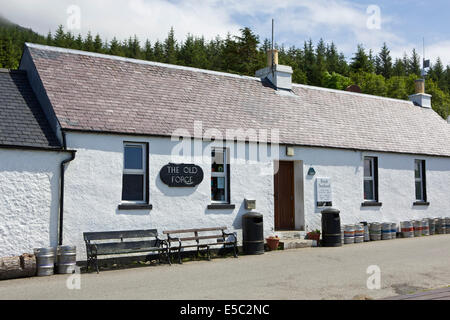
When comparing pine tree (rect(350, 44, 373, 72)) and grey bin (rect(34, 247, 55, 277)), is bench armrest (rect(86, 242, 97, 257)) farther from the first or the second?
pine tree (rect(350, 44, 373, 72))

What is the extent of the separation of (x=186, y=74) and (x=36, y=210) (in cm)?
717

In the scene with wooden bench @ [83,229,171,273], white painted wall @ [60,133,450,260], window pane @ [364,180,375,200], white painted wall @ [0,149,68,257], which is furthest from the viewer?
window pane @ [364,180,375,200]

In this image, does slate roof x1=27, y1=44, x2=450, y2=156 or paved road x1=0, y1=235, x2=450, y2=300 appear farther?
slate roof x1=27, y1=44, x2=450, y2=156

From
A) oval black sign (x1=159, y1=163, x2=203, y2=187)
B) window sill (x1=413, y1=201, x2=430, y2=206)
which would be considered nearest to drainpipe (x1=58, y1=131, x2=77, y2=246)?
oval black sign (x1=159, y1=163, x2=203, y2=187)

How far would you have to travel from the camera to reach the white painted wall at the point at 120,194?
1059 centimetres

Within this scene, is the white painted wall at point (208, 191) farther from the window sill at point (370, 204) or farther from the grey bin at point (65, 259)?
the grey bin at point (65, 259)

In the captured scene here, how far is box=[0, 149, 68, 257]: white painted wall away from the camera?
9.73m

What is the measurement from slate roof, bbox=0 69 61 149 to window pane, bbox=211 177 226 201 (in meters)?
4.52

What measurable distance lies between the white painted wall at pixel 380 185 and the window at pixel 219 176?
1998mm

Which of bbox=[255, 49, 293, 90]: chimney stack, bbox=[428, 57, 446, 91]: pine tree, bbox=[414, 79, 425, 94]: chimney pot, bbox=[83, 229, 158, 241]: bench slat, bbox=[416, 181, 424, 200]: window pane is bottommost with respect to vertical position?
bbox=[83, 229, 158, 241]: bench slat

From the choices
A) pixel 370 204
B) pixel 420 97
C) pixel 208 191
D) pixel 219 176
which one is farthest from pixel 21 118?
pixel 420 97

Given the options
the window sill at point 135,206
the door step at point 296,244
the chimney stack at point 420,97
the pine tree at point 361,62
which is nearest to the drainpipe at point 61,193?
the window sill at point 135,206

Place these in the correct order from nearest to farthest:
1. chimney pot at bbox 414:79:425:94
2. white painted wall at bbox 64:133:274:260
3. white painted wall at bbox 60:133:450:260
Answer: white painted wall at bbox 64:133:274:260
white painted wall at bbox 60:133:450:260
chimney pot at bbox 414:79:425:94
